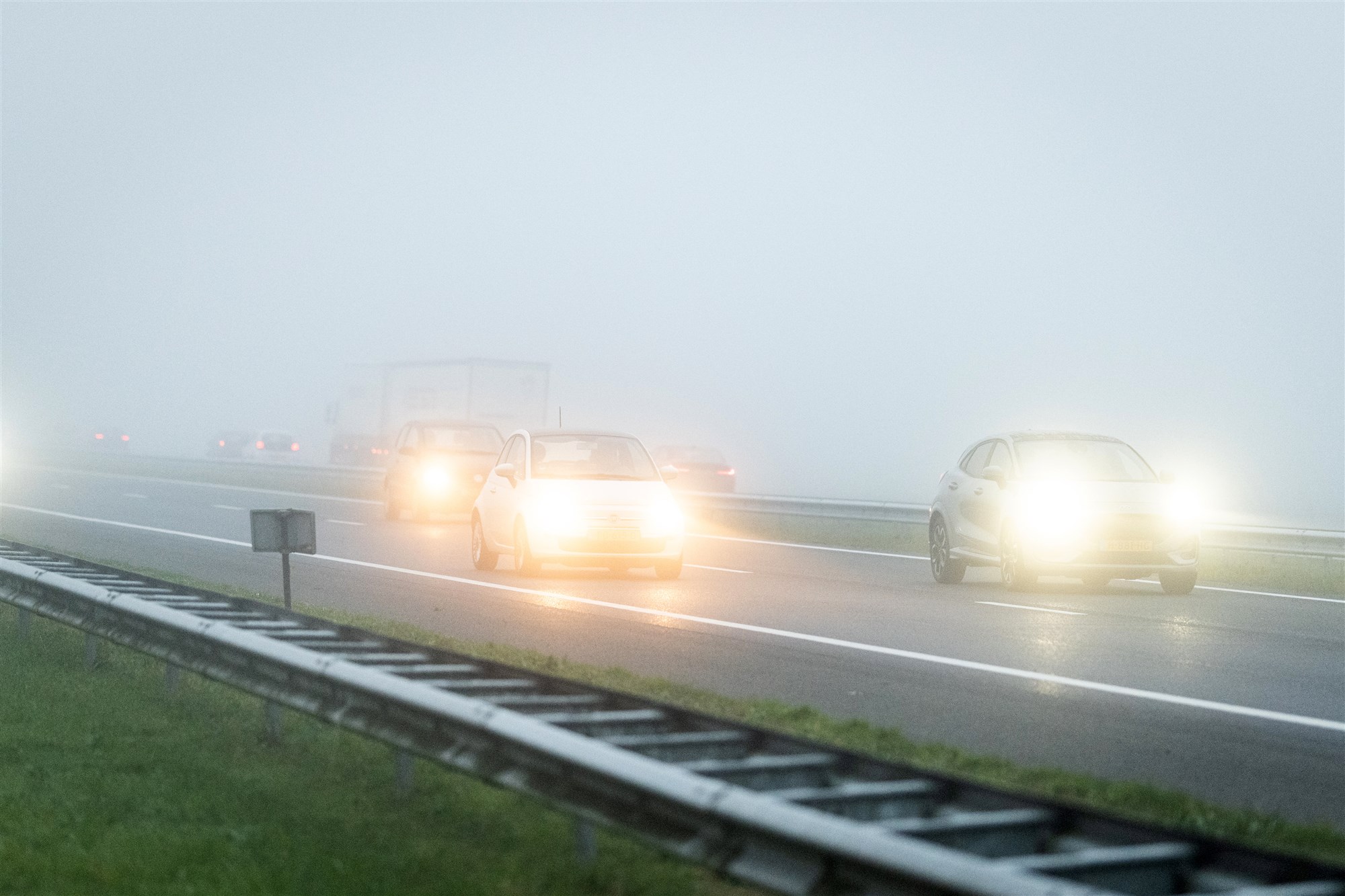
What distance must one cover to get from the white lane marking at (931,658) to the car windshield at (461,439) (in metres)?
10.8

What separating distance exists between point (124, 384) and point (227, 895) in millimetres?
163885

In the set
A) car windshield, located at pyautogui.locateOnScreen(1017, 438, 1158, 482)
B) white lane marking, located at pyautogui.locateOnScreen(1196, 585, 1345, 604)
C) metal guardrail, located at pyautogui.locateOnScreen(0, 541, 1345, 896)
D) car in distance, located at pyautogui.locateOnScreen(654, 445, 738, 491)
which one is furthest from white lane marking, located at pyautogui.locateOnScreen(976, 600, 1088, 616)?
car in distance, located at pyautogui.locateOnScreen(654, 445, 738, 491)

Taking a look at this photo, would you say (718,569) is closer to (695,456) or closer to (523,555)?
(523,555)

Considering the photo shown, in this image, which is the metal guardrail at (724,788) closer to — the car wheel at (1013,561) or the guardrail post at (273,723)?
the guardrail post at (273,723)

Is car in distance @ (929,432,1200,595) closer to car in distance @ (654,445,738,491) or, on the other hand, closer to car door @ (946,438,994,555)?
car door @ (946,438,994,555)

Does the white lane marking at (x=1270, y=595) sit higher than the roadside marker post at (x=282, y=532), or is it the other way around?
the roadside marker post at (x=282, y=532)

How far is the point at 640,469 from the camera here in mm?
19625

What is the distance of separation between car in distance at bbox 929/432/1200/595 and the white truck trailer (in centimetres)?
2309

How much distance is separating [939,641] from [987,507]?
4.85 meters

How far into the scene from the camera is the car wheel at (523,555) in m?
18.6

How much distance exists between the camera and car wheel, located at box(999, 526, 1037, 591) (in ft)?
56.9

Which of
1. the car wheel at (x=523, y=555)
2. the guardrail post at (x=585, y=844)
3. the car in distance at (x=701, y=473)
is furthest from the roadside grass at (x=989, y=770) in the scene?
the car in distance at (x=701, y=473)

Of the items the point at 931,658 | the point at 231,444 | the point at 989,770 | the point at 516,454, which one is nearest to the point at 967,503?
the point at 516,454

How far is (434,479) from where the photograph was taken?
1198 inches
